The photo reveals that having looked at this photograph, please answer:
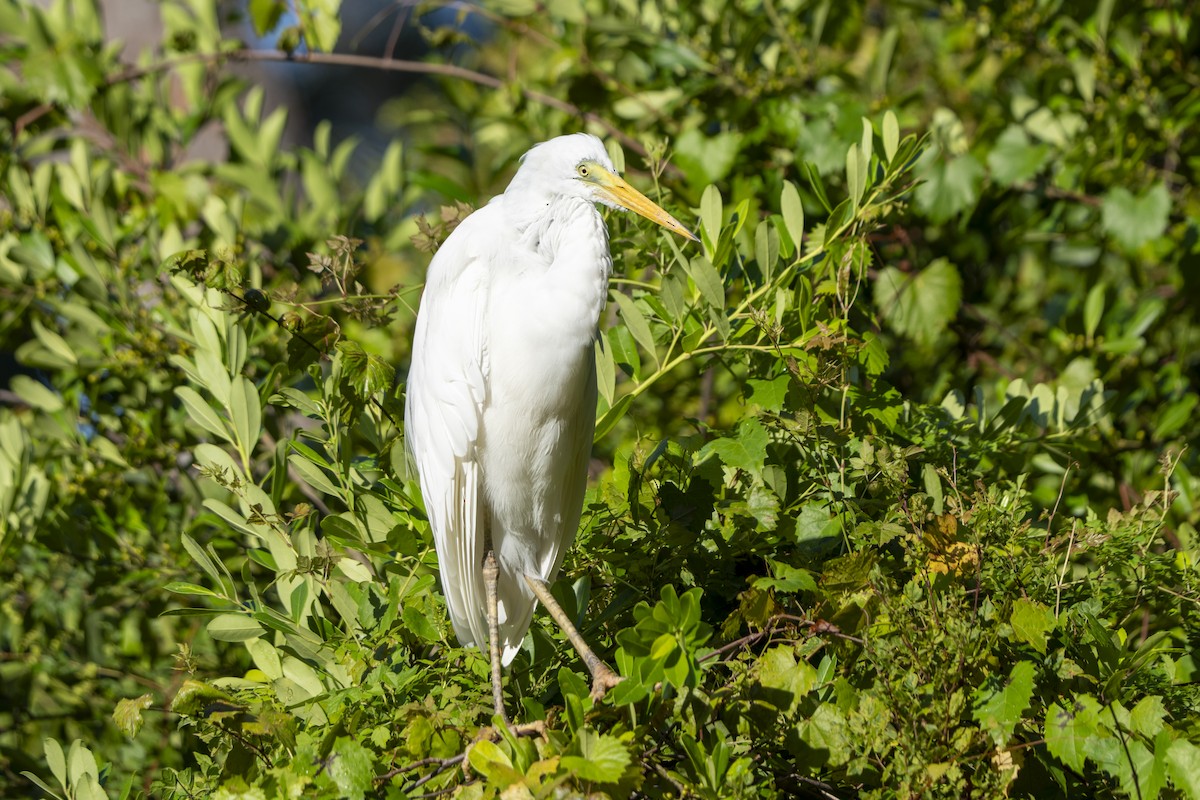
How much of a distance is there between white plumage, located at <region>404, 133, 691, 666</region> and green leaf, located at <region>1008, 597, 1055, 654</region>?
2.58ft

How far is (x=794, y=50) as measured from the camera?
112 inches

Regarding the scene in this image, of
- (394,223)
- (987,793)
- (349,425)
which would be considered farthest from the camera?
(394,223)

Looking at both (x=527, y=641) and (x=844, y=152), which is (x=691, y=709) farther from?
(x=844, y=152)

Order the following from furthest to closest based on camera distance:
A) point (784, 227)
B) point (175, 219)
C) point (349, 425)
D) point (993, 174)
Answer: point (175, 219) < point (993, 174) < point (784, 227) < point (349, 425)

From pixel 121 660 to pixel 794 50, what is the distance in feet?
8.48

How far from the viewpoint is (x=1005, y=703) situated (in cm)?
131

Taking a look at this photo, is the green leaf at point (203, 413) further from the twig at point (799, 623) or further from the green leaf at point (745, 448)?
the twig at point (799, 623)

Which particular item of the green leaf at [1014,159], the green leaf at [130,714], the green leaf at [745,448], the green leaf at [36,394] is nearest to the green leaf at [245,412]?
the green leaf at [130,714]

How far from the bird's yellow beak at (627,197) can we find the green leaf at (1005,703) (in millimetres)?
858

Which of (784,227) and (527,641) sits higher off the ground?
(784,227)

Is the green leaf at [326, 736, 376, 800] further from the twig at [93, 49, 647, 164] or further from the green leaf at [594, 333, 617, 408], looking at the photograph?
the twig at [93, 49, 647, 164]

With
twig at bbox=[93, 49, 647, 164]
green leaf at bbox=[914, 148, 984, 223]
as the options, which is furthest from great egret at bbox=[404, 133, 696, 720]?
green leaf at bbox=[914, 148, 984, 223]

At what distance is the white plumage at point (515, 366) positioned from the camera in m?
1.75

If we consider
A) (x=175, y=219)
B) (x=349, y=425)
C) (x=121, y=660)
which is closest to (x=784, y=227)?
(x=349, y=425)
